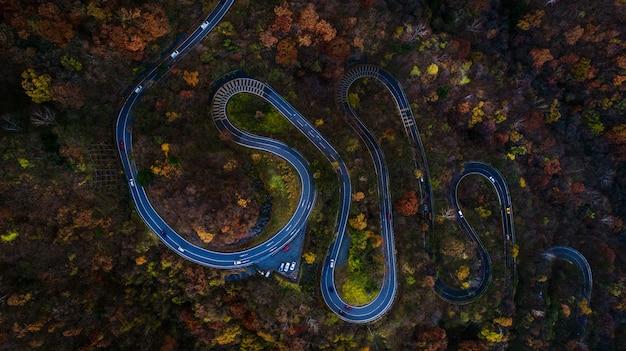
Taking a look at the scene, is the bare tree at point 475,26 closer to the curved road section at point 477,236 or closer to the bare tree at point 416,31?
the bare tree at point 416,31

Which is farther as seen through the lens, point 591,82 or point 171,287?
point 591,82

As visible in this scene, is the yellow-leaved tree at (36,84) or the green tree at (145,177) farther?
the green tree at (145,177)

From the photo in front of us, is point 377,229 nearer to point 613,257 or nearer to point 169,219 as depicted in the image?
point 169,219

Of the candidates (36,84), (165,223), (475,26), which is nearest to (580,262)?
(475,26)

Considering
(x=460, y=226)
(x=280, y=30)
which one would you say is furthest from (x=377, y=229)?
(x=280, y=30)

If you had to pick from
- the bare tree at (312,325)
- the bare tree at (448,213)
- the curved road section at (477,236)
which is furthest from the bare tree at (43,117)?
the curved road section at (477,236)
